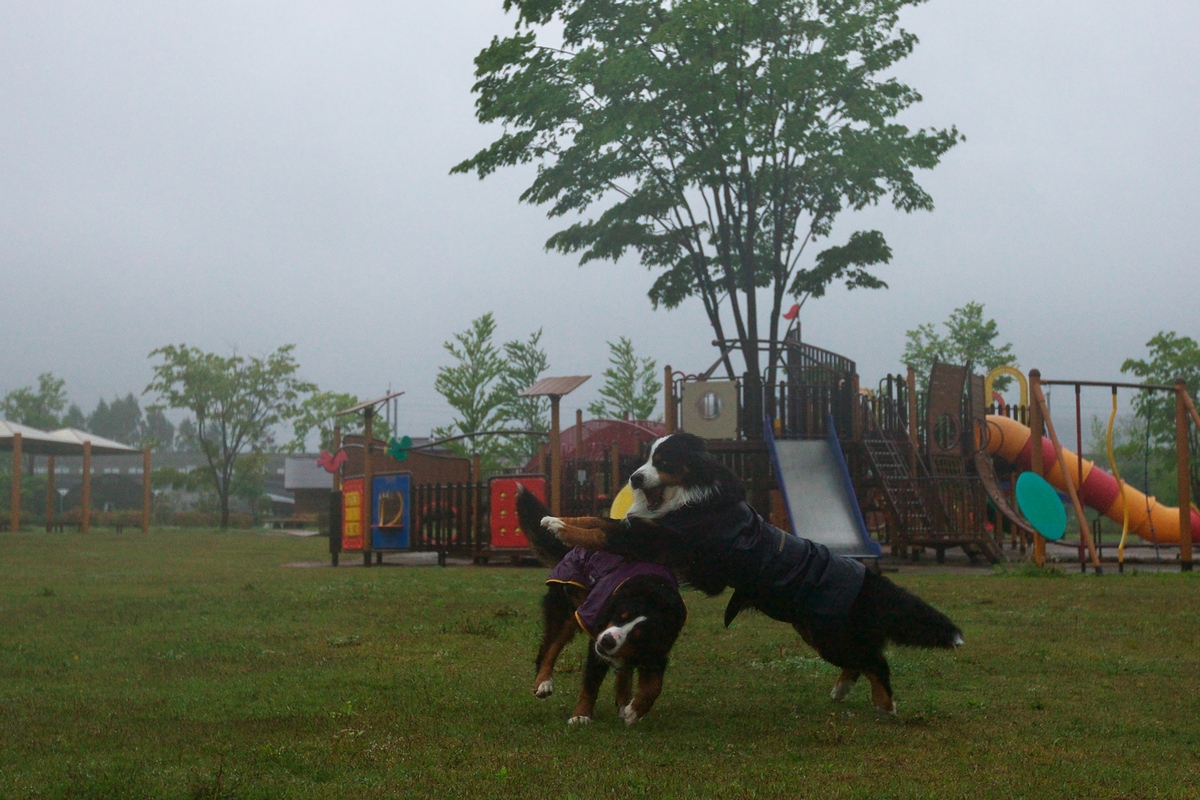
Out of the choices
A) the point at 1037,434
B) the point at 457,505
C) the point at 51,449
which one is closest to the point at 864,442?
the point at 1037,434

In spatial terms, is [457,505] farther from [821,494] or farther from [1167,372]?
[1167,372]

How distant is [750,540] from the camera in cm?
473

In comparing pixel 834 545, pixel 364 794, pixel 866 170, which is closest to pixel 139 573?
pixel 834 545

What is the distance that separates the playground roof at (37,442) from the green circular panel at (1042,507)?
29247 millimetres

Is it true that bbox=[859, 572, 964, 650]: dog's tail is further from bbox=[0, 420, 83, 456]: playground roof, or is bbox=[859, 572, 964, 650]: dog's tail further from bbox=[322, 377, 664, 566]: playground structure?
bbox=[0, 420, 83, 456]: playground roof

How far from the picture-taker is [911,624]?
473 centimetres

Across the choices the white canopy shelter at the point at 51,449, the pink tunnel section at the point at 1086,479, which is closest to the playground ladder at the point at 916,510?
the pink tunnel section at the point at 1086,479

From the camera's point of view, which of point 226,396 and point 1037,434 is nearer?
point 1037,434

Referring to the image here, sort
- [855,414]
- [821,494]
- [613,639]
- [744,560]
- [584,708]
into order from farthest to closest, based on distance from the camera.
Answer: [855,414], [821,494], [584,708], [744,560], [613,639]

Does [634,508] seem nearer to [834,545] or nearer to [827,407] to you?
[834,545]

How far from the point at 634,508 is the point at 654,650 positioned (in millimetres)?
596

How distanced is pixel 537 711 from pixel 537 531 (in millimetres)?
842

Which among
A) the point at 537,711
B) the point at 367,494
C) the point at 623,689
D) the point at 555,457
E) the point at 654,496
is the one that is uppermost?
the point at 555,457

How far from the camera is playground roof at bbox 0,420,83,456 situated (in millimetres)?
33844
